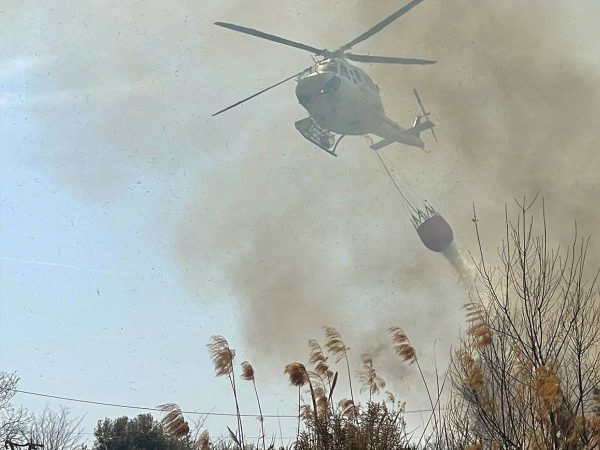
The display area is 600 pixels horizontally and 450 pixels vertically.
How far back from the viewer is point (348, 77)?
44938 mm

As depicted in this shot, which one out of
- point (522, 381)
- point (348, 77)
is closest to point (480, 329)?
point (522, 381)

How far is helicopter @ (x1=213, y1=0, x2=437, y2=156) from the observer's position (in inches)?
1716

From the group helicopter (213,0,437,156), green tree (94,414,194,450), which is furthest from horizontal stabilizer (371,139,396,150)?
green tree (94,414,194,450)

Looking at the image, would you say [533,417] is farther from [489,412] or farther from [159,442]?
[159,442]

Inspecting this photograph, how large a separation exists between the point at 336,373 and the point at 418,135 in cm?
4115

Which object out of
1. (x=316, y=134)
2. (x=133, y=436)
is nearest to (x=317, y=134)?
(x=316, y=134)

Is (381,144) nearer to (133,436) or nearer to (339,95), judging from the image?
(339,95)

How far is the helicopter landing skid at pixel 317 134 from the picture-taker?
46.7 m

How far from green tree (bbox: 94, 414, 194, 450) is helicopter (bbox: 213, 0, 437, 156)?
17.9 metres

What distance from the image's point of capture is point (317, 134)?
154 ft

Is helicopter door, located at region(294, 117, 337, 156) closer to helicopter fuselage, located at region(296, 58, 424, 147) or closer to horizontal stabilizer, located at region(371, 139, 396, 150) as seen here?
helicopter fuselage, located at region(296, 58, 424, 147)

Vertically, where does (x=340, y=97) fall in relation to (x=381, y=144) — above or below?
below

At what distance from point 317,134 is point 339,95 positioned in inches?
137

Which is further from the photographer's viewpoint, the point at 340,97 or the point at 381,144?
the point at 381,144
